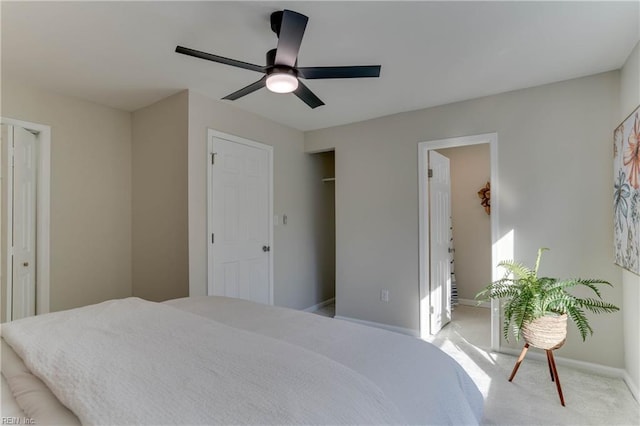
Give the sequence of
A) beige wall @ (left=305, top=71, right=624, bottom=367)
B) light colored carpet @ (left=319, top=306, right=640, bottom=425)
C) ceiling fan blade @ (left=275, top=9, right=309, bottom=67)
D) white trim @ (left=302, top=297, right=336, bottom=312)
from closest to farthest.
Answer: ceiling fan blade @ (left=275, top=9, right=309, bottom=67) < light colored carpet @ (left=319, top=306, right=640, bottom=425) < beige wall @ (left=305, top=71, right=624, bottom=367) < white trim @ (left=302, top=297, right=336, bottom=312)

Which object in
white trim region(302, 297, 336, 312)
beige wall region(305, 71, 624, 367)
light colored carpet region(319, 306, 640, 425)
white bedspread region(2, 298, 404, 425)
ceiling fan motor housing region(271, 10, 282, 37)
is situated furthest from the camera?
white trim region(302, 297, 336, 312)

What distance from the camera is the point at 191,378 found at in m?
0.94

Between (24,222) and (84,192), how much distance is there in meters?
0.51

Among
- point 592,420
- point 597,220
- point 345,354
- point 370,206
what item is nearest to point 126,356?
point 345,354

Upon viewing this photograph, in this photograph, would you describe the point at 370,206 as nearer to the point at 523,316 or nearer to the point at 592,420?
the point at 523,316

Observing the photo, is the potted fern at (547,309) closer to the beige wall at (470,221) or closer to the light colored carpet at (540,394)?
the light colored carpet at (540,394)

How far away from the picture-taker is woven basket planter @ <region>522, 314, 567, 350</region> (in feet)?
6.85

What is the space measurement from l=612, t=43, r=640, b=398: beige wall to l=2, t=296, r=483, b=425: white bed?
162cm

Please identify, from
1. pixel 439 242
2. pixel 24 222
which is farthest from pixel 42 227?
pixel 439 242

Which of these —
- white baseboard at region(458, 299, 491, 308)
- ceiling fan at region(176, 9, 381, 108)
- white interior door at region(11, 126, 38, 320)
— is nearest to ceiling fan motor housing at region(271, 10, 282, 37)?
ceiling fan at region(176, 9, 381, 108)

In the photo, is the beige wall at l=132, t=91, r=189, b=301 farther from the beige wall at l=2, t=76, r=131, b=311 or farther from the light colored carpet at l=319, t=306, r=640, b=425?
the light colored carpet at l=319, t=306, r=640, b=425

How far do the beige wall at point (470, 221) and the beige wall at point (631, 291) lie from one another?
2.04 meters

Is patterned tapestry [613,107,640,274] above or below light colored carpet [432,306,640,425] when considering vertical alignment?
above

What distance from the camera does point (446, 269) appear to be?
3.71 meters
